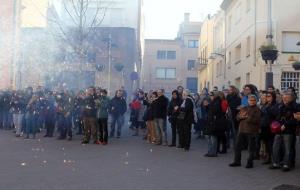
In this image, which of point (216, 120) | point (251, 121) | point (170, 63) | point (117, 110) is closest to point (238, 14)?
point (117, 110)

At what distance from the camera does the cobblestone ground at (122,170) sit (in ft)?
30.1

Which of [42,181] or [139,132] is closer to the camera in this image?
[42,181]

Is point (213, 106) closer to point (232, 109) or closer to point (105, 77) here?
point (232, 109)

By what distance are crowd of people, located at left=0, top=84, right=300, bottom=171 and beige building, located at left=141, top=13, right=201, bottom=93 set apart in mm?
50533

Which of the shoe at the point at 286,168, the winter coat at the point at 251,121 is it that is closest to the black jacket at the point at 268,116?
the winter coat at the point at 251,121

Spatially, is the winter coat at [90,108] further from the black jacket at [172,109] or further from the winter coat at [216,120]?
the winter coat at [216,120]

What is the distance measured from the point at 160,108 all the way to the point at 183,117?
1.39 m

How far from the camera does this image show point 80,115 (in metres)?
18.0

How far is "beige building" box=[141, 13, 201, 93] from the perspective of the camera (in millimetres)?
71312

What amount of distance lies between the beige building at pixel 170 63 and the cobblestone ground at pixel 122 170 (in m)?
56.1

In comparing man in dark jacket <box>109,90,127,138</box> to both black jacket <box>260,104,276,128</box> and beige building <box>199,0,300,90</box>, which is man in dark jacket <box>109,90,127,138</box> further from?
beige building <box>199,0,300,90</box>

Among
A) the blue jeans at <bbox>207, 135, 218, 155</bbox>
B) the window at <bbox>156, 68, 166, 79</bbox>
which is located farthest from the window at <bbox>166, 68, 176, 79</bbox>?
the blue jeans at <bbox>207, 135, 218, 155</bbox>

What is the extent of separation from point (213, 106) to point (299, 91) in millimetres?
14498

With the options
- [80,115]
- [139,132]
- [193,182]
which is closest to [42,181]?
[193,182]
